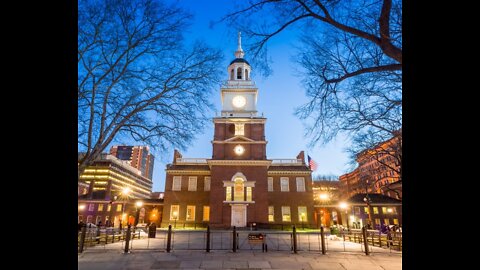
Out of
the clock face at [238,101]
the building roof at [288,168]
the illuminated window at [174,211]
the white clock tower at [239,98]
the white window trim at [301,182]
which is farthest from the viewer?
the clock face at [238,101]

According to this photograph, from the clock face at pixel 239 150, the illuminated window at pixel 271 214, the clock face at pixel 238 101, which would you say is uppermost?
the clock face at pixel 238 101

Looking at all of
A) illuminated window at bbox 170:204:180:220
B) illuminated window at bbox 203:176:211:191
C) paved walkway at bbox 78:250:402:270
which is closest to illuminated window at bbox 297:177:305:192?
illuminated window at bbox 203:176:211:191

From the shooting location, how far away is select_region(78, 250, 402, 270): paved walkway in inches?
344

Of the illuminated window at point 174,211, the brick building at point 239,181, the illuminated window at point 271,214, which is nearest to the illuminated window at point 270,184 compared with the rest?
the brick building at point 239,181

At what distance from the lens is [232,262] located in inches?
368

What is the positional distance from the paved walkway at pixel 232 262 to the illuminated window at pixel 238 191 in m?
23.9

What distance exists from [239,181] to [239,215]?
178 inches

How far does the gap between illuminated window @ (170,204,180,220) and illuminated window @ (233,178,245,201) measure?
30.7ft

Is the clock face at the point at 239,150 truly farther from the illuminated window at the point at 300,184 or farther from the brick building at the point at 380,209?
the brick building at the point at 380,209

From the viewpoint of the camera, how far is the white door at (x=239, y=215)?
33812 millimetres
